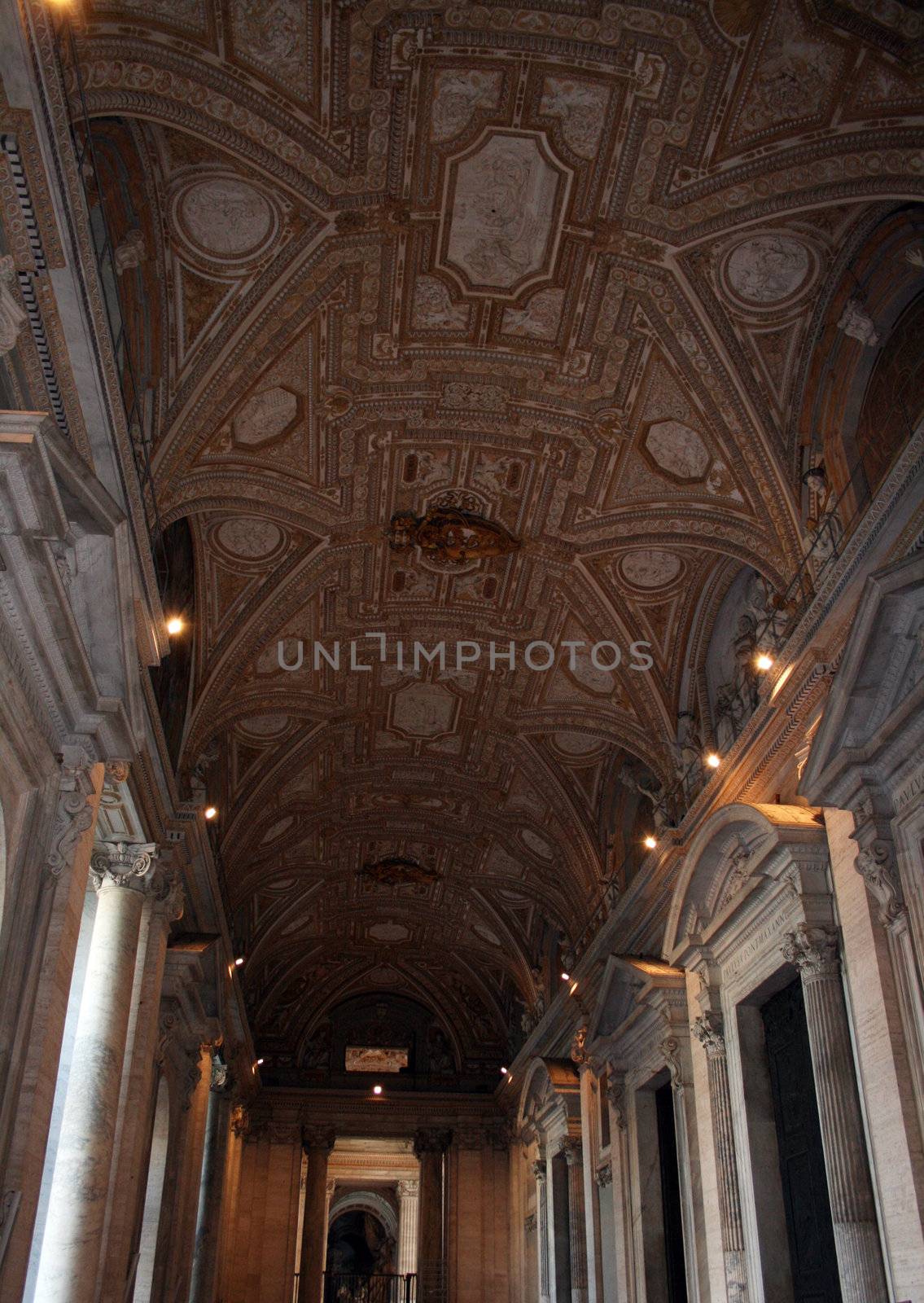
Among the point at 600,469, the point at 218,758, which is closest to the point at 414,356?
the point at 600,469

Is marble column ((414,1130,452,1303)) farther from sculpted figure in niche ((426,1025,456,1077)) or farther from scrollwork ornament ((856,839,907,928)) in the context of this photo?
scrollwork ornament ((856,839,907,928))

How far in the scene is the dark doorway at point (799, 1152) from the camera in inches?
366

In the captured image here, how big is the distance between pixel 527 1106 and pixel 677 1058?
9.73 meters

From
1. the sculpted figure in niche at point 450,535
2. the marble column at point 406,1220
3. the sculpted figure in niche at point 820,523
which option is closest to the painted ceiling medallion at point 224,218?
the sculpted figure in niche at point 450,535

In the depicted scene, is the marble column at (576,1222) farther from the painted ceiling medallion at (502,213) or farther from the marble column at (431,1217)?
the painted ceiling medallion at (502,213)

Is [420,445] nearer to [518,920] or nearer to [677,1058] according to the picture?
[677,1058]

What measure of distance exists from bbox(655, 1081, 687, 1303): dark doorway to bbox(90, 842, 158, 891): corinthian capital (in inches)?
253

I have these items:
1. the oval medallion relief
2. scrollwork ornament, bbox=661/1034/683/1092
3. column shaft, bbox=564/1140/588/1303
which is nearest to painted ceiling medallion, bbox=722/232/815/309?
the oval medallion relief

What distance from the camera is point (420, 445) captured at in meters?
12.5

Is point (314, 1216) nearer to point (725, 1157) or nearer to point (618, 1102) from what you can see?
point (618, 1102)

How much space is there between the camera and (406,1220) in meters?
32.9

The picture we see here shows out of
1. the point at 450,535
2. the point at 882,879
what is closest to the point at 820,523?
the point at 882,879

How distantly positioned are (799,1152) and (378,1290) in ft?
82.9

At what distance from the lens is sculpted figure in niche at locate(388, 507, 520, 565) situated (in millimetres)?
13281
